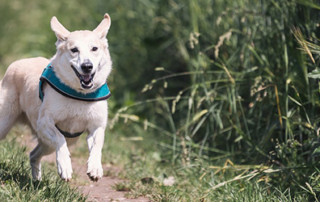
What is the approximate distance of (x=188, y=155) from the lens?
16.9 ft

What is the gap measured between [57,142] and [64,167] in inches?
9.9

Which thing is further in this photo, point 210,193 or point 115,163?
point 115,163

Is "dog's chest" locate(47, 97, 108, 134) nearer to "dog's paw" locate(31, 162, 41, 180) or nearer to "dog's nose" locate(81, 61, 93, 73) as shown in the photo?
"dog's nose" locate(81, 61, 93, 73)

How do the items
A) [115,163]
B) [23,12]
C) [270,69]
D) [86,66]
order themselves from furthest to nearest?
1. [23,12]
2. [115,163]
3. [270,69]
4. [86,66]

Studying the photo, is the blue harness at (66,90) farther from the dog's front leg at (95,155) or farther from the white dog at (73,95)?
the dog's front leg at (95,155)

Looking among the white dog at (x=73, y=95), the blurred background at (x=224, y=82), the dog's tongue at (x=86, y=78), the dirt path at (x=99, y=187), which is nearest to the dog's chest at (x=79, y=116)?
the white dog at (x=73, y=95)

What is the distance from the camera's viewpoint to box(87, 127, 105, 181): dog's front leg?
3.56m

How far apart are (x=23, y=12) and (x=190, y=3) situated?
525 centimetres

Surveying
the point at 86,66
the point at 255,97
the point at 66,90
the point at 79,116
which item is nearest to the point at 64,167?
the point at 79,116

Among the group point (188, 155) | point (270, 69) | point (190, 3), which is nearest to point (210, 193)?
point (188, 155)

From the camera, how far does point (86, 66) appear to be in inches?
144

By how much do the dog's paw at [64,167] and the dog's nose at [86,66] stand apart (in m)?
0.61

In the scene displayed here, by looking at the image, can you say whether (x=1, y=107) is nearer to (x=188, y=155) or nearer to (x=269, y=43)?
(x=188, y=155)

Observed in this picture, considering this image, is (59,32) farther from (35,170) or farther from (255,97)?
(255,97)
